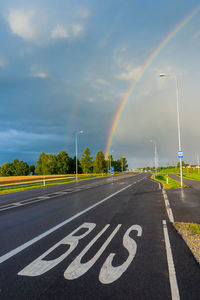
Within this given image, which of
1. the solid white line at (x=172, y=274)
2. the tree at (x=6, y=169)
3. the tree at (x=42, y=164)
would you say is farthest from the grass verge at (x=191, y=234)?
the tree at (x=6, y=169)

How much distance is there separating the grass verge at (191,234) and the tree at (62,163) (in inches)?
3337

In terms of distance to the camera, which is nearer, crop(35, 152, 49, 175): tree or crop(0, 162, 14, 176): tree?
crop(35, 152, 49, 175): tree

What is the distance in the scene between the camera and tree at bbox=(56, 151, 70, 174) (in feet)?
291

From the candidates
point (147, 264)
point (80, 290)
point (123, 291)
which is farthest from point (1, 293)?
point (147, 264)

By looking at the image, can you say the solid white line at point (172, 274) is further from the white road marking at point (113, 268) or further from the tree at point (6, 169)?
the tree at point (6, 169)

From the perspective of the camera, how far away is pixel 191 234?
540cm

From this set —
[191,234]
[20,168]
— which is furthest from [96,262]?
[20,168]

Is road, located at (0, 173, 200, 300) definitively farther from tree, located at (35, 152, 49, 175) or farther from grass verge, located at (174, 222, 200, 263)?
tree, located at (35, 152, 49, 175)

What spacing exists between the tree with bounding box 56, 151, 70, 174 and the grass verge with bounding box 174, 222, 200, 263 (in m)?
84.8

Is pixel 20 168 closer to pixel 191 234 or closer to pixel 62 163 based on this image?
pixel 62 163

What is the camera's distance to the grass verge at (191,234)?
14.4 ft

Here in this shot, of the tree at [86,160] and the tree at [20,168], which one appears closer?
the tree at [86,160]

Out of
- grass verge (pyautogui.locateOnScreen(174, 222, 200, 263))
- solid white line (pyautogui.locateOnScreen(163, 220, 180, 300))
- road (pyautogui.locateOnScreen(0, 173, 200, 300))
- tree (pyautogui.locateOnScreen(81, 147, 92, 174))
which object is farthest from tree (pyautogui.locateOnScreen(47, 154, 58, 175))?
solid white line (pyautogui.locateOnScreen(163, 220, 180, 300))

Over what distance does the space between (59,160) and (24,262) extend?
88.1 m
